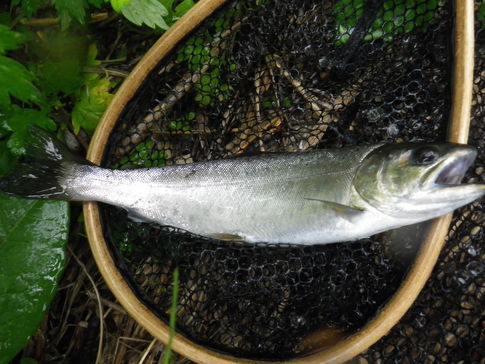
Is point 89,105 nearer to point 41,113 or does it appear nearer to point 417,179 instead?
point 41,113

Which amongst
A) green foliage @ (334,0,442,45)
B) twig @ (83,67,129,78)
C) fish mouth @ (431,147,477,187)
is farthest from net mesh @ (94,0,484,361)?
twig @ (83,67,129,78)

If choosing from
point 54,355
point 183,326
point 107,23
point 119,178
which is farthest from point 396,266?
point 107,23

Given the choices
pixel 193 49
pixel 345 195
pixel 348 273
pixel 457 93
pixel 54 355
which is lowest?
pixel 54 355

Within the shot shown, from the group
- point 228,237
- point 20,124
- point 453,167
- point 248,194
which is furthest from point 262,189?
point 20,124

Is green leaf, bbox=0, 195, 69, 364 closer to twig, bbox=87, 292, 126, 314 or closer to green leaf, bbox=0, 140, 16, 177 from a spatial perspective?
green leaf, bbox=0, 140, 16, 177

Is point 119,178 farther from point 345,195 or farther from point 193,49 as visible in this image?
point 345,195

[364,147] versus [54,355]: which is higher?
[364,147]
